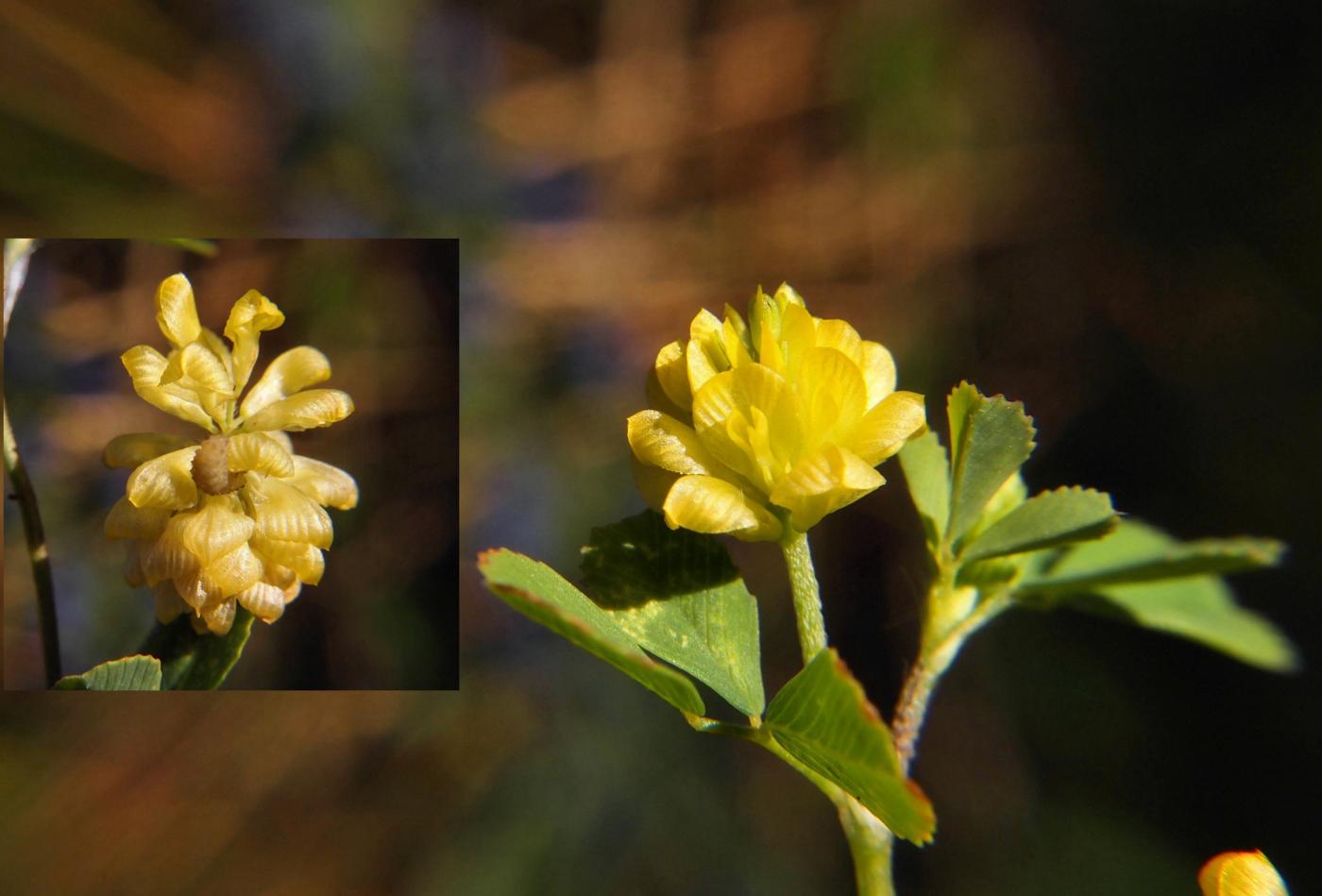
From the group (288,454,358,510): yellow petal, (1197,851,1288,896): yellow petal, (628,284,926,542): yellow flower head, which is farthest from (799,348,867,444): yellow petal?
(288,454,358,510): yellow petal

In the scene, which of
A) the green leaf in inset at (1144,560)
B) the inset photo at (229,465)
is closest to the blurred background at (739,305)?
the inset photo at (229,465)

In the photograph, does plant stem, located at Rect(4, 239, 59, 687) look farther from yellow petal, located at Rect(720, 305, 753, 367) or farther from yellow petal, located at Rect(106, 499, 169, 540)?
yellow petal, located at Rect(720, 305, 753, 367)

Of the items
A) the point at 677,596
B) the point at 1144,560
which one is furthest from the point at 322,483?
the point at 1144,560

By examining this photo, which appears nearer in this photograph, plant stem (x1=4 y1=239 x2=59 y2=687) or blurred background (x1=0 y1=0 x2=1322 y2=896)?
plant stem (x1=4 y1=239 x2=59 y2=687)

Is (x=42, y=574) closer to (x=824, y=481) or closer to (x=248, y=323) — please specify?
(x=248, y=323)

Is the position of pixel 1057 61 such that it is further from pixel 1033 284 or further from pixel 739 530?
pixel 739 530

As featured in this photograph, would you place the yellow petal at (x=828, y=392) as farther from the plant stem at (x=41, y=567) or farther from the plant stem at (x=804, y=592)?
the plant stem at (x=41, y=567)
